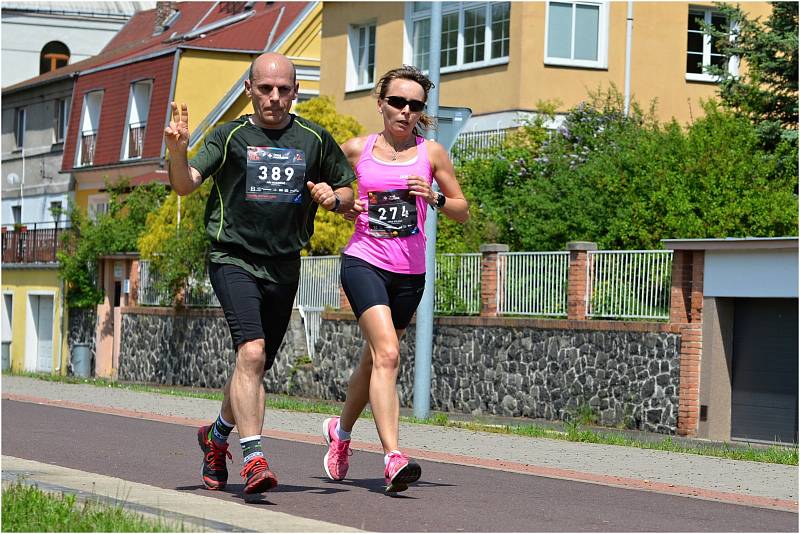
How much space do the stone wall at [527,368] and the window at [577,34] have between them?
7.91 m

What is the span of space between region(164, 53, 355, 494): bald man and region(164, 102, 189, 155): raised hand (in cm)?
28

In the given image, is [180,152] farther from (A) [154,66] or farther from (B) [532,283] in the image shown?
(A) [154,66]

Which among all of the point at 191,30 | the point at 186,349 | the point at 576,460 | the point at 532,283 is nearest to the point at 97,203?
the point at 191,30

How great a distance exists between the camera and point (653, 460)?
500 inches

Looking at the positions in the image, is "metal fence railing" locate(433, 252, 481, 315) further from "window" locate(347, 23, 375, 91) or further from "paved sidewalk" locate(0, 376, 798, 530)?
"window" locate(347, 23, 375, 91)

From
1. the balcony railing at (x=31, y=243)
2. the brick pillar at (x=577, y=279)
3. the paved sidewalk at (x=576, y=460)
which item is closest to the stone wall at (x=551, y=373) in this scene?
the brick pillar at (x=577, y=279)

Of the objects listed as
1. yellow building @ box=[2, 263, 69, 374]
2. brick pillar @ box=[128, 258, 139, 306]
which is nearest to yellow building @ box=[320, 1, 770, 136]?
brick pillar @ box=[128, 258, 139, 306]

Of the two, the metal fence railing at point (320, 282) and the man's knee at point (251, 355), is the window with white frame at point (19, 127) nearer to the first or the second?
the metal fence railing at point (320, 282)

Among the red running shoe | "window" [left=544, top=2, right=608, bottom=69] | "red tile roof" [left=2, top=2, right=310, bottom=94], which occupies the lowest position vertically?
the red running shoe

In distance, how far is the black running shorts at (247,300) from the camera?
8297 mm

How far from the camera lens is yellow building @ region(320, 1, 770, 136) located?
31141 millimetres

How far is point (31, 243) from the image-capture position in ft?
155

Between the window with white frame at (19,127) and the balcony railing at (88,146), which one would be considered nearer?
the balcony railing at (88,146)

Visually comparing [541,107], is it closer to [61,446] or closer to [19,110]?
[61,446]
